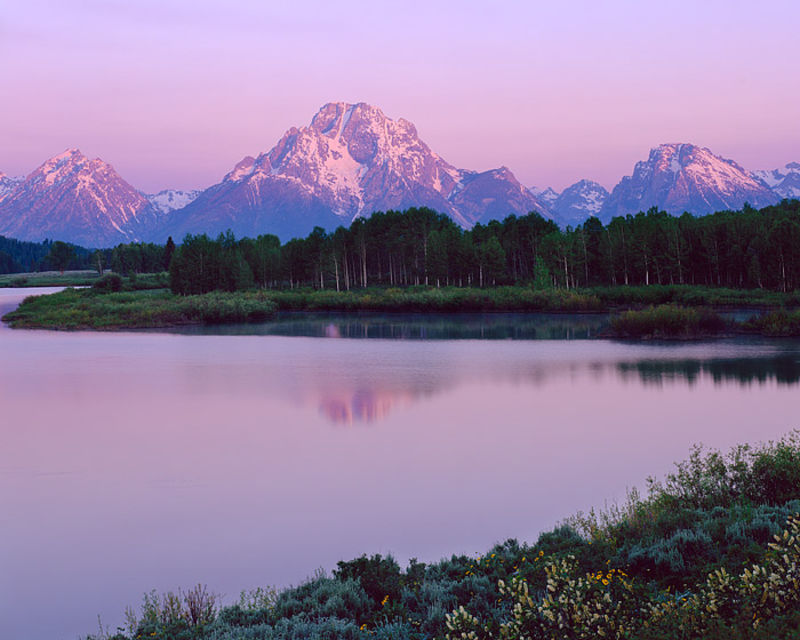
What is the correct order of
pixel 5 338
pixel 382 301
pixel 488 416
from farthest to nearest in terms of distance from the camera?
pixel 382 301, pixel 5 338, pixel 488 416

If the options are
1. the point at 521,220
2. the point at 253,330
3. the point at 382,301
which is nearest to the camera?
the point at 253,330

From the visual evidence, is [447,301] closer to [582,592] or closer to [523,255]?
[523,255]

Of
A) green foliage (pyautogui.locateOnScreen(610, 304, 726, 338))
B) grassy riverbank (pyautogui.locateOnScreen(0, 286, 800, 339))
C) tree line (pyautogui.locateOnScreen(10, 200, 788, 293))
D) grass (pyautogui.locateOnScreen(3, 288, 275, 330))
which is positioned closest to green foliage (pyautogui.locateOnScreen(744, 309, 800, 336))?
green foliage (pyautogui.locateOnScreen(610, 304, 726, 338))

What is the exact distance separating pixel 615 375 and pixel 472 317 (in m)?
50.1

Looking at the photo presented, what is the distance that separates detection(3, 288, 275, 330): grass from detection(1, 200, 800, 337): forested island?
0.20 meters

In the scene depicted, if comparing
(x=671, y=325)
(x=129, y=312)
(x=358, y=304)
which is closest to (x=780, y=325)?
(x=671, y=325)

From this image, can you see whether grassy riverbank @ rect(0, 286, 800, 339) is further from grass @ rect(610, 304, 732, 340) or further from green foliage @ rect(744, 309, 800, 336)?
green foliage @ rect(744, 309, 800, 336)

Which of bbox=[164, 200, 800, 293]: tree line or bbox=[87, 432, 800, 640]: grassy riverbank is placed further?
bbox=[164, 200, 800, 293]: tree line

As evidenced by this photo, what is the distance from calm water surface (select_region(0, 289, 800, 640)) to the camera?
1451 cm

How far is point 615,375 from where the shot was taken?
39656 mm

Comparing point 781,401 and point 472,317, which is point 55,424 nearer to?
point 781,401

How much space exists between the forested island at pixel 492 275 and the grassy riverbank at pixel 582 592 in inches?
1938

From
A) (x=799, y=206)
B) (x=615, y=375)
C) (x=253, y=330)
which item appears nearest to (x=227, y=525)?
(x=615, y=375)

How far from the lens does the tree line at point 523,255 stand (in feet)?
325
